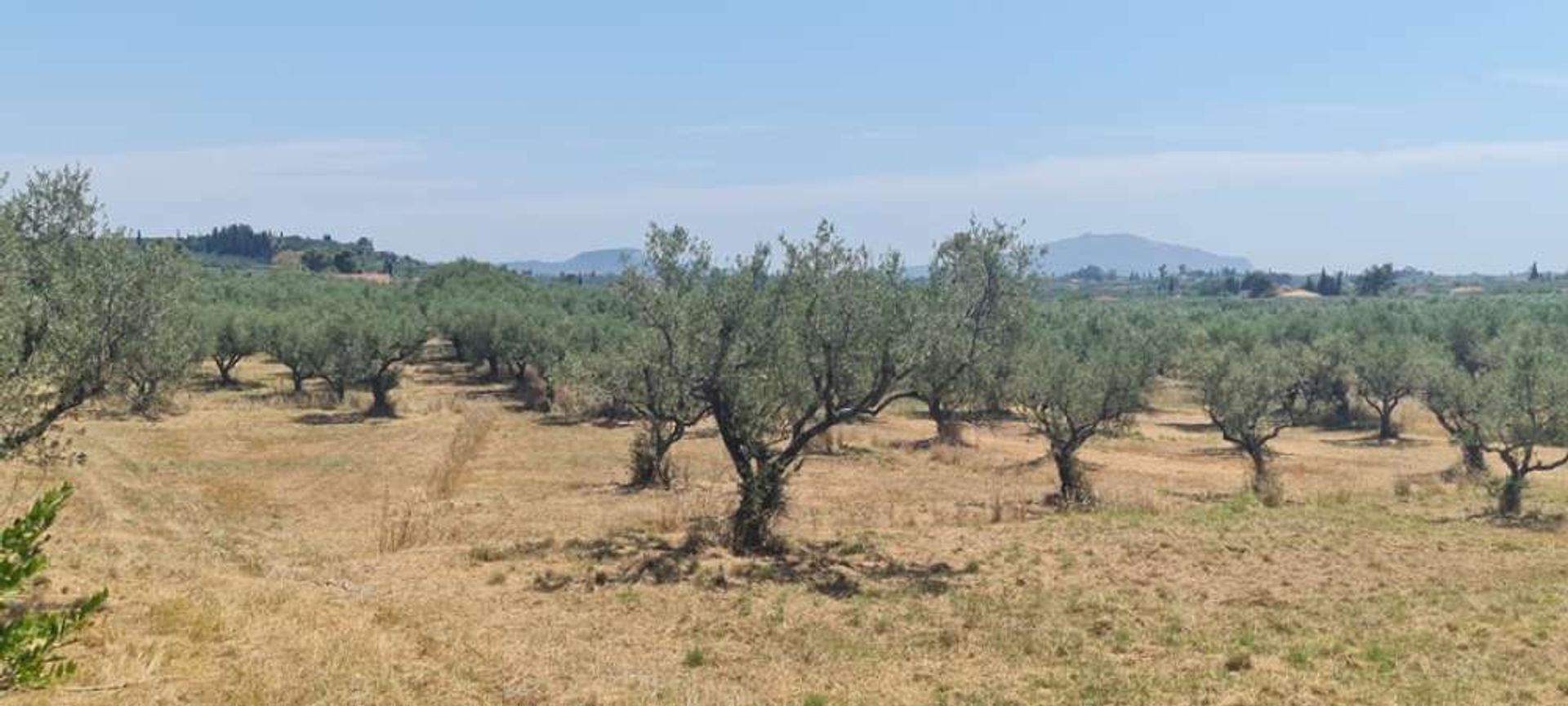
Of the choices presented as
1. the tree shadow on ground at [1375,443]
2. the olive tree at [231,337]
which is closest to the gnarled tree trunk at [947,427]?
the tree shadow on ground at [1375,443]

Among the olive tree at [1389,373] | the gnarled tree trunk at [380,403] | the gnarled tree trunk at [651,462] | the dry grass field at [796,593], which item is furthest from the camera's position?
the olive tree at [1389,373]

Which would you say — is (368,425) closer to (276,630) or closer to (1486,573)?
(276,630)

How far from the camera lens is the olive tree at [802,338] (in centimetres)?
2564

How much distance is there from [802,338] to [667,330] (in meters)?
3.74

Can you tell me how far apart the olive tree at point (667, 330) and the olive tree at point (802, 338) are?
1.16ft

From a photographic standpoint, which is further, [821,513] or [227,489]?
[227,489]

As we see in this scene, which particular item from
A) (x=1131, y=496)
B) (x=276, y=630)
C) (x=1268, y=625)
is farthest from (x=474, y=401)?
(x=1268, y=625)

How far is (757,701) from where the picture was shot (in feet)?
50.6

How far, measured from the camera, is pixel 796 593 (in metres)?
22.8

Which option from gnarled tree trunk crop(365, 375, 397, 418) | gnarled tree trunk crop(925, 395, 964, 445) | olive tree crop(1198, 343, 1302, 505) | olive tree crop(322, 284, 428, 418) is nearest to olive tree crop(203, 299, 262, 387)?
olive tree crop(322, 284, 428, 418)

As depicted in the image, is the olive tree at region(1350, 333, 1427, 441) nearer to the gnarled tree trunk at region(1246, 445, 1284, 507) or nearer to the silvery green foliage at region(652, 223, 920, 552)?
the gnarled tree trunk at region(1246, 445, 1284, 507)

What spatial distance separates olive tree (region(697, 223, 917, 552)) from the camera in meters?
25.6

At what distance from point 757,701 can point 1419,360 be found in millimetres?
69615

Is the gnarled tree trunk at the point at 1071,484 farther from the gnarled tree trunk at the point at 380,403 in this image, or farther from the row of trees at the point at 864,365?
the gnarled tree trunk at the point at 380,403
